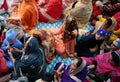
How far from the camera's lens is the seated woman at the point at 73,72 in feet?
13.4

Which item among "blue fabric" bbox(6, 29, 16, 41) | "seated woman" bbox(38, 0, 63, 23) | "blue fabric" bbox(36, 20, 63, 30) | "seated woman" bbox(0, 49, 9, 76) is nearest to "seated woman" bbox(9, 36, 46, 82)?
"seated woman" bbox(0, 49, 9, 76)

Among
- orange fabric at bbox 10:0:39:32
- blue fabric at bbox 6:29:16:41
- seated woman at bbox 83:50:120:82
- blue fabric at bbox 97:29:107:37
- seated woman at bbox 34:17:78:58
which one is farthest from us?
orange fabric at bbox 10:0:39:32

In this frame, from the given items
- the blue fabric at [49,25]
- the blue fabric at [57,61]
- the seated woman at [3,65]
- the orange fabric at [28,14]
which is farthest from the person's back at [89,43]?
the seated woman at [3,65]

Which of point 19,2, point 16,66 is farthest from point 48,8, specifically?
point 16,66

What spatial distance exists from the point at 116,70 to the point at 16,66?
130cm

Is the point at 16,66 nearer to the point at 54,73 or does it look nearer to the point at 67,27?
the point at 54,73

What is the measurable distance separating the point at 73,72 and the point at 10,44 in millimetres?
1041

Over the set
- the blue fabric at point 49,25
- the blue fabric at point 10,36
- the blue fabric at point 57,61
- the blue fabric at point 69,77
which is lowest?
the blue fabric at point 57,61

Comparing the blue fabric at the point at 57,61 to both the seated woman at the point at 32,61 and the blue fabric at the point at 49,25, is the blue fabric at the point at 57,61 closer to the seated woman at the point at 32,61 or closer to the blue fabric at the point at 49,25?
the seated woman at the point at 32,61

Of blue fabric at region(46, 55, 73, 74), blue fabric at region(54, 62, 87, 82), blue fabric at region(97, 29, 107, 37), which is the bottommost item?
blue fabric at region(46, 55, 73, 74)

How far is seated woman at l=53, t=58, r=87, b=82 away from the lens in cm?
409

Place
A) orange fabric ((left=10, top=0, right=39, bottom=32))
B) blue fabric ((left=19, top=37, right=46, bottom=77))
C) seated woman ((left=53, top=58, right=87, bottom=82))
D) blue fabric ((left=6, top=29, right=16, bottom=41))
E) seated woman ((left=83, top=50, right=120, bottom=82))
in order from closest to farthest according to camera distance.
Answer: seated woman ((left=53, top=58, right=87, bottom=82)) < blue fabric ((left=19, top=37, right=46, bottom=77)) < seated woman ((left=83, top=50, right=120, bottom=82)) < blue fabric ((left=6, top=29, right=16, bottom=41)) < orange fabric ((left=10, top=0, right=39, bottom=32))

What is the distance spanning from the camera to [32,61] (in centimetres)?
434

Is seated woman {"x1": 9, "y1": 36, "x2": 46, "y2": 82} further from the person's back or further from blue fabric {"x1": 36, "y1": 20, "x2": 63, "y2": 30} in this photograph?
blue fabric {"x1": 36, "y1": 20, "x2": 63, "y2": 30}
